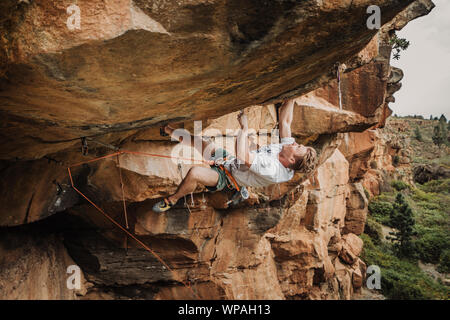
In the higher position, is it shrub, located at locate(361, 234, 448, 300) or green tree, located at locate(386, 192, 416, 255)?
green tree, located at locate(386, 192, 416, 255)

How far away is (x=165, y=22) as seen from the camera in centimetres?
196

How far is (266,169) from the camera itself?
3.51 meters

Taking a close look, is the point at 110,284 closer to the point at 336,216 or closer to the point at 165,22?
the point at 165,22

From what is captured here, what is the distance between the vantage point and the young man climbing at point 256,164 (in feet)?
11.4

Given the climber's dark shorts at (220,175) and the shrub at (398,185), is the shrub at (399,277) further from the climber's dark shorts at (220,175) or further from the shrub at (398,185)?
the climber's dark shorts at (220,175)

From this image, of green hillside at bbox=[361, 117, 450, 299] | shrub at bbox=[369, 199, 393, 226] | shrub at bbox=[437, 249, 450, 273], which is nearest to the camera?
green hillside at bbox=[361, 117, 450, 299]

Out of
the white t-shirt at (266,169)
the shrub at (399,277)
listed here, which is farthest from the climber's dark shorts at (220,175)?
the shrub at (399,277)

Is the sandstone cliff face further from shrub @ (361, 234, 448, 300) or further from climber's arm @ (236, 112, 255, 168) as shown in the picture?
shrub @ (361, 234, 448, 300)

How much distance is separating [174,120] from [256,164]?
43.5 inches

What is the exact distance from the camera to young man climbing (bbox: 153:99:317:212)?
3477mm

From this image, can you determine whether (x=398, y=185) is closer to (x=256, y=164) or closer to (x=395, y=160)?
(x=395, y=160)

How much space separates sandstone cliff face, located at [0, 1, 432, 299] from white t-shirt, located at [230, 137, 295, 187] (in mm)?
604

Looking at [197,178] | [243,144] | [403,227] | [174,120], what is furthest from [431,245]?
[174,120]

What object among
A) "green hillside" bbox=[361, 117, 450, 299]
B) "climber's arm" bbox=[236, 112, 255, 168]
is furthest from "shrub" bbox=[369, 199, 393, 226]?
"climber's arm" bbox=[236, 112, 255, 168]
